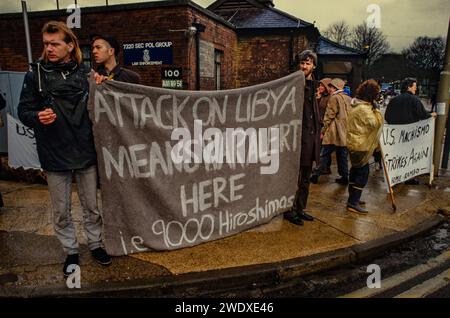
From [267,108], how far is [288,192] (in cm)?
107

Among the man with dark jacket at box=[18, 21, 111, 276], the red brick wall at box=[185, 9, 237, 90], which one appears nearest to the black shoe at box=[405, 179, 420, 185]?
the man with dark jacket at box=[18, 21, 111, 276]

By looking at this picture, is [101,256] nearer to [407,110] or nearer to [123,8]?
[407,110]

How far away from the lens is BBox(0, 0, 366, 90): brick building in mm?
10789

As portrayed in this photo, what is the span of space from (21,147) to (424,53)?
252 feet

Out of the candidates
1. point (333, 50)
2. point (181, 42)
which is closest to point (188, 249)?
point (181, 42)

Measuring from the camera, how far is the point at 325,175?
6746mm

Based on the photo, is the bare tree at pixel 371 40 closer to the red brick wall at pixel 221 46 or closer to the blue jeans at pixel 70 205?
the red brick wall at pixel 221 46

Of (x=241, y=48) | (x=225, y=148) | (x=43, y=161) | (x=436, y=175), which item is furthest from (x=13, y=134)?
(x=241, y=48)

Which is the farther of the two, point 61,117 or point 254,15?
point 254,15

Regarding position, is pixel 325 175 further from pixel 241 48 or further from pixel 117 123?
pixel 241 48

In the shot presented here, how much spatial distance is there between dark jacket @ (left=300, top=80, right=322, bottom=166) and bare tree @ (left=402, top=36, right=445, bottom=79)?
6300 cm

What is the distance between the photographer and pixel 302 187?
13.8ft

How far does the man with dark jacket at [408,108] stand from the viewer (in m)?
6.02

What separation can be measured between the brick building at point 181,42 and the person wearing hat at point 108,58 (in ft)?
21.2
